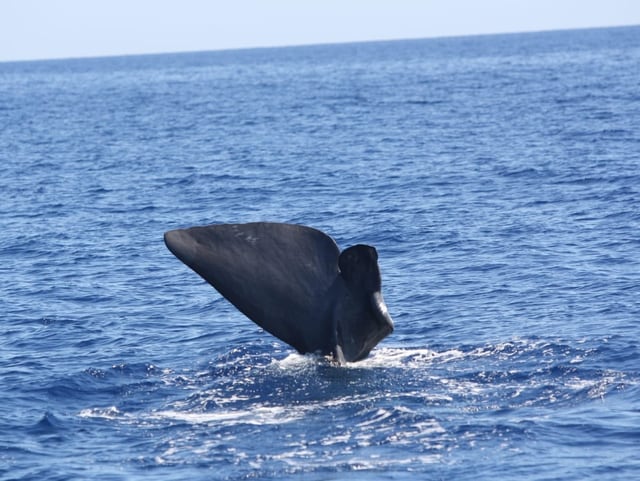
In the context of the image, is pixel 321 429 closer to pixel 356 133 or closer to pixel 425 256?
pixel 425 256

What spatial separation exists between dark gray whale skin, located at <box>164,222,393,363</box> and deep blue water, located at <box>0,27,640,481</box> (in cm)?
113

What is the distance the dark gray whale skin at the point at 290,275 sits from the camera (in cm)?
1572

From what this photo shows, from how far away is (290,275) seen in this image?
16.0 m

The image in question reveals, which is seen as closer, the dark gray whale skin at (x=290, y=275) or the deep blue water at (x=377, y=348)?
the deep blue water at (x=377, y=348)

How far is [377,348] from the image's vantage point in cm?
1980

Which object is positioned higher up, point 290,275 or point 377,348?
point 290,275

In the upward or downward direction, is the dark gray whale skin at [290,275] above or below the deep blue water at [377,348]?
above

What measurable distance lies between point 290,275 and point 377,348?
4170 mm

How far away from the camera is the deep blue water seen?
15164 millimetres

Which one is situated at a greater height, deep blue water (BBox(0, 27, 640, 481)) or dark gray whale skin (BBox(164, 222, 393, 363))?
dark gray whale skin (BBox(164, 222, 393, 363))

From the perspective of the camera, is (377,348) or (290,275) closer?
(290,275)

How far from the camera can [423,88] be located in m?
101

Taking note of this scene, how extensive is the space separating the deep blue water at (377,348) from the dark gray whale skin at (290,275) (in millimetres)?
1132

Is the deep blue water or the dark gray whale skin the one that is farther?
the dark gray whale skin
